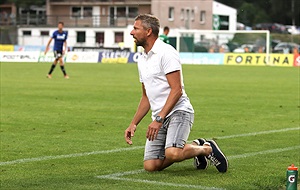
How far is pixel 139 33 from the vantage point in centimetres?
931

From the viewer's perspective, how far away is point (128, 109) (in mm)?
18406

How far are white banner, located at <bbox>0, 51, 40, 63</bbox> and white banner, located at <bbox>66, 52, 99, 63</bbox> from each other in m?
2.31

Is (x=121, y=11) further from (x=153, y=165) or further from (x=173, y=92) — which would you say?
(x=173, y=92)

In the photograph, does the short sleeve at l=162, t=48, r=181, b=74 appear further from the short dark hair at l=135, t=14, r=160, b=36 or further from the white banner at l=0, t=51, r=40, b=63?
the white banner at l=0, t=51, r=40, b=63

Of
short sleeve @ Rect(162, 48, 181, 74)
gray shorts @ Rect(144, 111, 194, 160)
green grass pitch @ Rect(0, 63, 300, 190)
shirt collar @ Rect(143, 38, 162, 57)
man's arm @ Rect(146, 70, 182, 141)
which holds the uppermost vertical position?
shirt collar @ Rect(143, 38, 162, 57)

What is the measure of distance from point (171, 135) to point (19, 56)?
4777 centimetres

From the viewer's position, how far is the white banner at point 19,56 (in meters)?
56.0

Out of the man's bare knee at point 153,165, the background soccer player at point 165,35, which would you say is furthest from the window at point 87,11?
the man's bare knee at point 153,165

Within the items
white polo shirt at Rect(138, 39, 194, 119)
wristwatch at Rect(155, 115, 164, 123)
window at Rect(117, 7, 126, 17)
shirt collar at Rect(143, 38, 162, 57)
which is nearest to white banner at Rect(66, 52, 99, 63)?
window at Rect(117, 7, 126, 17)

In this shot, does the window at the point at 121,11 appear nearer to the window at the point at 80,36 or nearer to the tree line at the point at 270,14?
the window at the point at 80,36

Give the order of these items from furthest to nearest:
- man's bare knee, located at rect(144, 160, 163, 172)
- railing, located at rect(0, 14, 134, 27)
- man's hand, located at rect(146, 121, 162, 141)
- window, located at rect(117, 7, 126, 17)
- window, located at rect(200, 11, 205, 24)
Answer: window, located at rect(200, 11, 205, 24) → window, located at rect(117, 7, 126, 17) → railing, located at rect(0, 14, 134, 27) → man's bare knee, located at rect(144, 160, 163, 172) → man's hand, located at rect(146, 121, 162, 141)

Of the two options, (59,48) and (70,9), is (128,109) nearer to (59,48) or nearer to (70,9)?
(59,48)

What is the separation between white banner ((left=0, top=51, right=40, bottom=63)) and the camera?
56.0 meters

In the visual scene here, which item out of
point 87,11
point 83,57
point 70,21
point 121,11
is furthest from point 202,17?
point 83,57
